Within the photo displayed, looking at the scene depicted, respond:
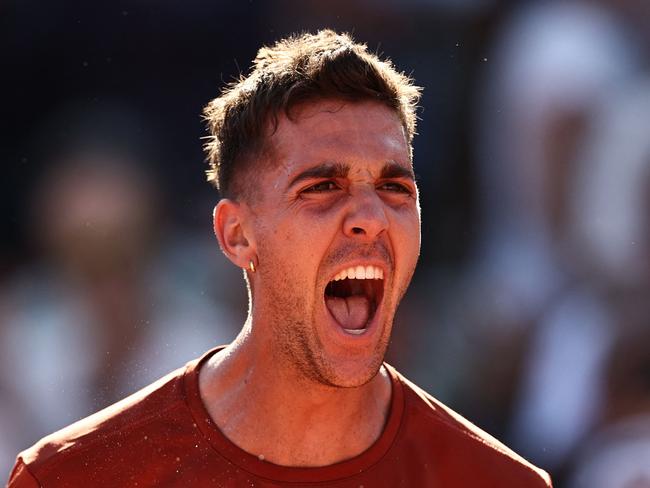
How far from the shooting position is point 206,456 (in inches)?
98.0

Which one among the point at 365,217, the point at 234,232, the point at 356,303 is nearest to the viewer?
the point at 365,217

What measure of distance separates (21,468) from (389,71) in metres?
1.49

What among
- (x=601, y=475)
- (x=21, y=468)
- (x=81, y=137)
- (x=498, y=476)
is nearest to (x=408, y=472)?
(x=498, y=476)

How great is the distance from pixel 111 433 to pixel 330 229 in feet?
2.66

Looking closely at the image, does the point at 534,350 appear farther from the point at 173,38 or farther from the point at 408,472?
the point at 173,38

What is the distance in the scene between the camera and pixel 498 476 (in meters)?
2.61

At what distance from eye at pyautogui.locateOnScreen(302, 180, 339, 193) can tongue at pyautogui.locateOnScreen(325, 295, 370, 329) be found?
38 centimetres

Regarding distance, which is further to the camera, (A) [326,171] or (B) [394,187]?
(B) [394,187]

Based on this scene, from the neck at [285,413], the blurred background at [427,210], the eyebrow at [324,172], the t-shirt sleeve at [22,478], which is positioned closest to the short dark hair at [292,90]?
the eyebrow at [324,172]

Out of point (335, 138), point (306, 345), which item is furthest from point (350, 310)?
point (335, 138)

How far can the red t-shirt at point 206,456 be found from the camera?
97.0 inches

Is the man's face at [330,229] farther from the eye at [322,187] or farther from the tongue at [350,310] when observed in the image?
the tongue at [350,310]

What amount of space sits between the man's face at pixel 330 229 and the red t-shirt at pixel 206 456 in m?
0.26

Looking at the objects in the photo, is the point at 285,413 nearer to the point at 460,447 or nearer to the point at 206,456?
the point at 206,456
